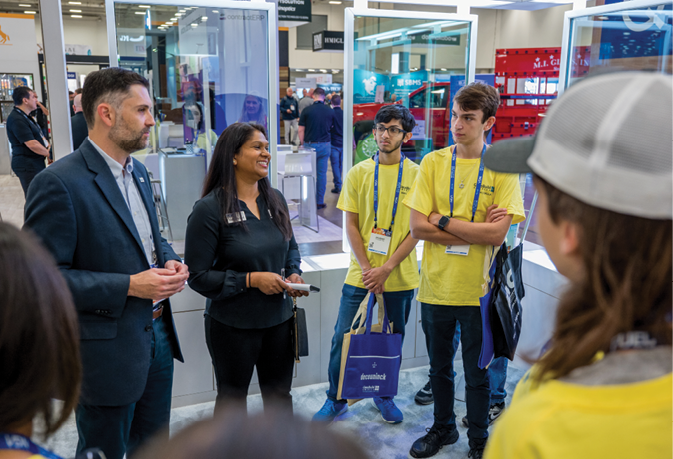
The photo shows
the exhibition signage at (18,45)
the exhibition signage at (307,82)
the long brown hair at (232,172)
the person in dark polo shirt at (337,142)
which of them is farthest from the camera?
the exhibition signage at (307,82)

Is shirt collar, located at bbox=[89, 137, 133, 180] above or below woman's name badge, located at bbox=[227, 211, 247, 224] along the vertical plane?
above

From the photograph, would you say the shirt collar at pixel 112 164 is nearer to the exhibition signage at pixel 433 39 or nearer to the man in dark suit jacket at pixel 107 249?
the man in dark suit jacket at pixel 107 249

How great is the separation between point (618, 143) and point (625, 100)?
6 centimetres

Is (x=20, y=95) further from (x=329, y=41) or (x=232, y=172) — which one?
(x=329, y=41)

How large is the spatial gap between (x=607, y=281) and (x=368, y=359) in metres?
2.25

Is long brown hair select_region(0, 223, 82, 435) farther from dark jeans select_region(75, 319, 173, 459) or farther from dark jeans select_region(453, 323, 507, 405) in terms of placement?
dark jeans select_region(453, 323, 507, 405)

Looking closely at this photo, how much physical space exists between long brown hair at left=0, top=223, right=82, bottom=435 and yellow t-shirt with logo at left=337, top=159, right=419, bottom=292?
2240mm

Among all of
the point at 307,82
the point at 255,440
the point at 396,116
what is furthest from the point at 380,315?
the point at 307,82

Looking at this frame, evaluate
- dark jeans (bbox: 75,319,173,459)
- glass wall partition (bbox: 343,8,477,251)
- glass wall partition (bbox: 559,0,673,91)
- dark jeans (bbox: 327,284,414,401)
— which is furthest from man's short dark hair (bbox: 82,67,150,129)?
glass wall partition (bbox: 559,0,673,91)

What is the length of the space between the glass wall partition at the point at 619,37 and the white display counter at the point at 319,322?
1.38 m

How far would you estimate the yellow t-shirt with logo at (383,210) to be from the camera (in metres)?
3.01

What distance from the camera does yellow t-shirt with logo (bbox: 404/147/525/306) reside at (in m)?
2.59

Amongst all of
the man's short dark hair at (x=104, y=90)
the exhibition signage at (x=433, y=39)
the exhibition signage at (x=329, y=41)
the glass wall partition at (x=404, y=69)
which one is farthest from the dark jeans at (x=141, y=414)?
the exhibition signage at (x=329, y=41)

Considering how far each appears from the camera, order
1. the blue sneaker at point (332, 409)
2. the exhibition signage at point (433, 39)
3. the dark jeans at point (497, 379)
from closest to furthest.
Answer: the blue sneaker at point (332, 409)
the dark jeans at point (497, 379)
the exhibition signage at point (433, 39)
